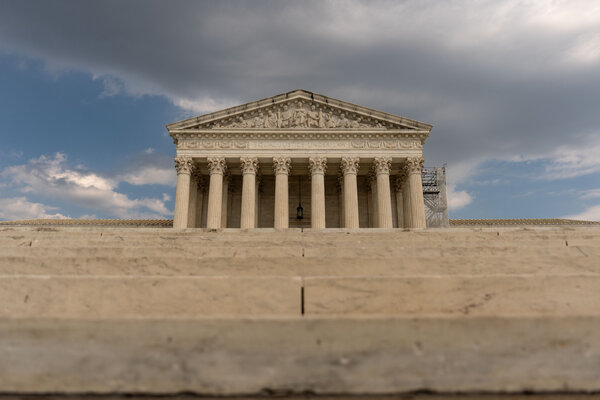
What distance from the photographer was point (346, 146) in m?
23.3

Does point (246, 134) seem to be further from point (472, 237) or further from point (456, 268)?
point (456, 268)

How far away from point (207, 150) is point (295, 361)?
72.5ft

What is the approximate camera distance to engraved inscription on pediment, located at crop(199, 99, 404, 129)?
23578 mm

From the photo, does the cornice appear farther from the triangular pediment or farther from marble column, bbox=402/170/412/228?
marble column, bbox=402/170/412/228

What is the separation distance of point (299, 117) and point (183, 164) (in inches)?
350

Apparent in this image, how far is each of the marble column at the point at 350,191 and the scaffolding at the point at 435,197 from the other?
1481 centimetres

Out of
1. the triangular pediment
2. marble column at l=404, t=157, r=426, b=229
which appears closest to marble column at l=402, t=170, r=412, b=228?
marble column at l=404, t=157, r=426, b=229

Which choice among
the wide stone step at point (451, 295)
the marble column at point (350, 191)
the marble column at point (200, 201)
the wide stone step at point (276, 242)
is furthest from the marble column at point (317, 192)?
the wide stone step at point (451, 295)

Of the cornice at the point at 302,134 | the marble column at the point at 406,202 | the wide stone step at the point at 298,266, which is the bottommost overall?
the wide stone step at the point at 298,266

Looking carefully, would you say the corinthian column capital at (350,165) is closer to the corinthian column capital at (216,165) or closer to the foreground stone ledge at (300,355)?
the corinthian column capital at (216,165)

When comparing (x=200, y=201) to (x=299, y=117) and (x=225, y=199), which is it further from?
(x=299, y=117)

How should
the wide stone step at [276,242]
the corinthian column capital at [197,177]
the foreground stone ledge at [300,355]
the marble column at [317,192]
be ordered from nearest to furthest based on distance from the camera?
1. the foreground stone ledge at [300,355]
2. the wide stone step at [276,242]
3. the marble column at [317,192]
4. the corinthian column capital at [197,177]

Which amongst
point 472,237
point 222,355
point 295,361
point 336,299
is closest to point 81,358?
point 222,355

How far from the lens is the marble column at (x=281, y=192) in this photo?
2188 centimetres
